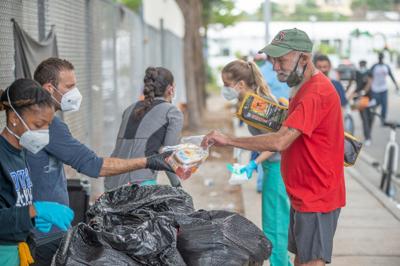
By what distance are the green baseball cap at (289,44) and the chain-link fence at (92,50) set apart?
1.79 meters

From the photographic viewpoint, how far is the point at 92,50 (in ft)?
27.2

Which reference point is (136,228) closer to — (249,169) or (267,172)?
(249,169)

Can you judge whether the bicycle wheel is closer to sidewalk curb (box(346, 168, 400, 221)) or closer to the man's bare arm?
sidewalk curb (box(346, 168, 400, 221))

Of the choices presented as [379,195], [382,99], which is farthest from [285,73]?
[382,99]

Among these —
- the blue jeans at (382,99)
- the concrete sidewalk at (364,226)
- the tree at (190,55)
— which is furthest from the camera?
the blue jeans at (382,99)

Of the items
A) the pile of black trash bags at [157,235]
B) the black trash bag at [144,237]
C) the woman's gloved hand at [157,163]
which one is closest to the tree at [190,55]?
the woman's gloved hand at [157,163]

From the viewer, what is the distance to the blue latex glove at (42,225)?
3.49 meters

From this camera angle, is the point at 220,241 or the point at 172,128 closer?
the point at 220,241

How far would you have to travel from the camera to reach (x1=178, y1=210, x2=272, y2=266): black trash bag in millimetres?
3764

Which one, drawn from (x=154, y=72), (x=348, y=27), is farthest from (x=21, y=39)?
(x=348, y=27)

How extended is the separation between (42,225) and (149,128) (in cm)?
173

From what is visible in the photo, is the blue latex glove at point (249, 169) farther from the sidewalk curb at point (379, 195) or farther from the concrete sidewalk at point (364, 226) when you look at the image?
the sidewalk curb at point (379, 195)

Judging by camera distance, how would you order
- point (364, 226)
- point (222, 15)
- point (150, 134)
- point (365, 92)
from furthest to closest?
1. point (222, 15)
2. point (365, 92)
3. point (364, 226)
4. point (150, 134)

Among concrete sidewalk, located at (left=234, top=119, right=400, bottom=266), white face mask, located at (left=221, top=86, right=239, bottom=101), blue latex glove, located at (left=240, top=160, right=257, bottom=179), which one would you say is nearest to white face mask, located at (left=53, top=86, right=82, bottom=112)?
white face mask, located at (left=221, top=86, right=239, bottom=101)
